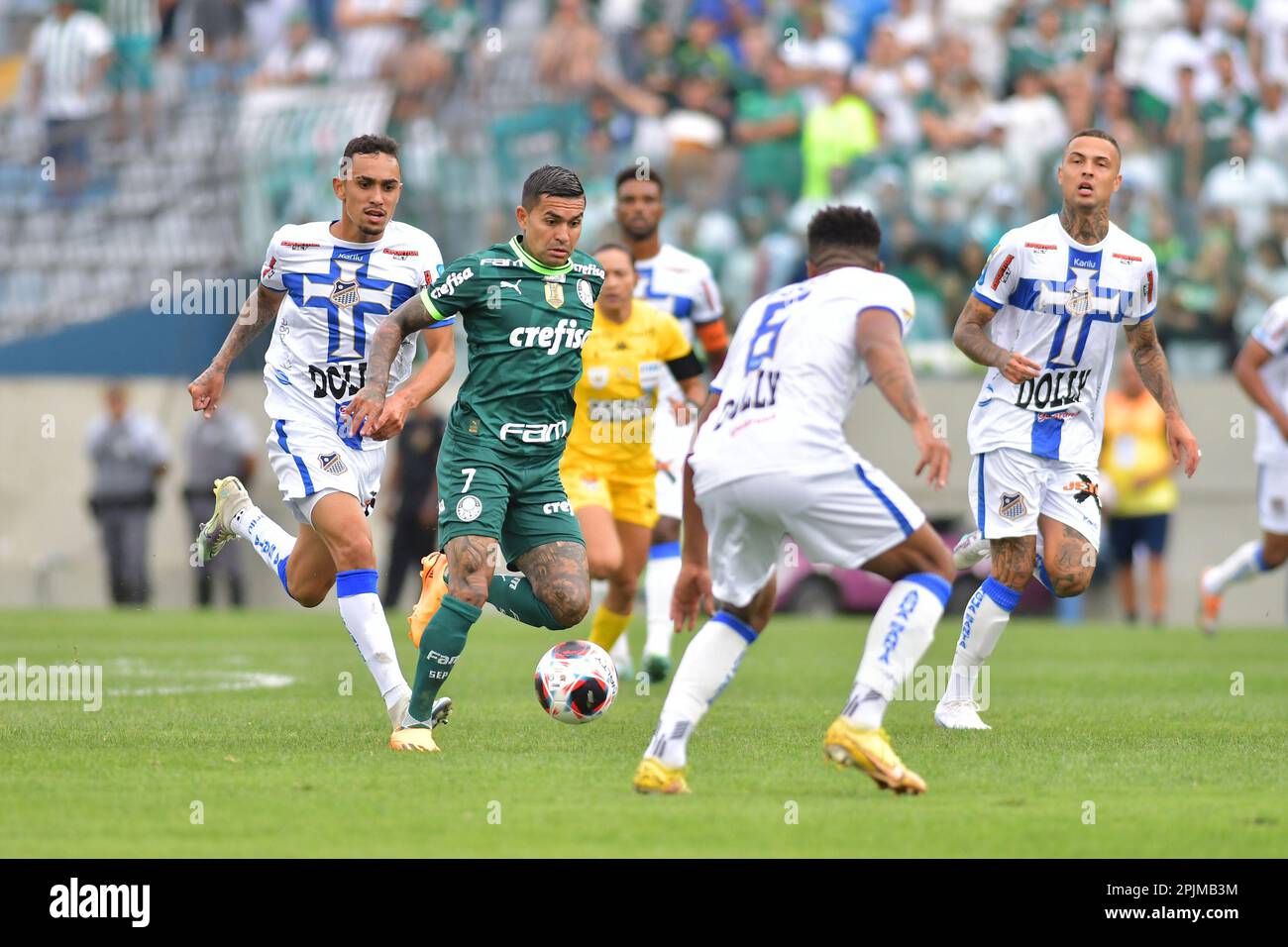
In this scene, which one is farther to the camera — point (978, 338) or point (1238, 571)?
point (1238, 571)

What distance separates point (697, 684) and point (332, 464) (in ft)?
9.12

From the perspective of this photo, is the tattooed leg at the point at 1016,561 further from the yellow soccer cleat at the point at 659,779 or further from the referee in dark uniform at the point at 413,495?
the referee in dark uniform at the point at 413,495

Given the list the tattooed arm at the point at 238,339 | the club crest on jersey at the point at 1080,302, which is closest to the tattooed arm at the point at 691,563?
the tattooed arm at the point at 238,339

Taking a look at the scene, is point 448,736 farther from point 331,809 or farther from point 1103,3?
point 1103,3

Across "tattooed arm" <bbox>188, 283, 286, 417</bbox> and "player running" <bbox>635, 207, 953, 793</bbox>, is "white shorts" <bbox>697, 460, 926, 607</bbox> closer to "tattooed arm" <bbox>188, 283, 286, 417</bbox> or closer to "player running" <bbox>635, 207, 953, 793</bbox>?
"player running" <bbox>635, 207, 953, 793</bbox>

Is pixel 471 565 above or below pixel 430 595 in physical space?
above

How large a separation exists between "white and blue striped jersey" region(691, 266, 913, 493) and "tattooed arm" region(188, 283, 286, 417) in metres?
3.12

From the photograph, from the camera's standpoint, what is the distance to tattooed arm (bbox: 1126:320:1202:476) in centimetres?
996

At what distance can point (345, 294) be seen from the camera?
9.67 metres

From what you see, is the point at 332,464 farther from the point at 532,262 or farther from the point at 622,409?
the point at 622,409

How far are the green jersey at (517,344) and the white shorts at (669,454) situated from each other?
417 centimetres

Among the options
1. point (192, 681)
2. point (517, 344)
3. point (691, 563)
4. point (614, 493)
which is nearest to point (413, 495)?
point (192, 681)
